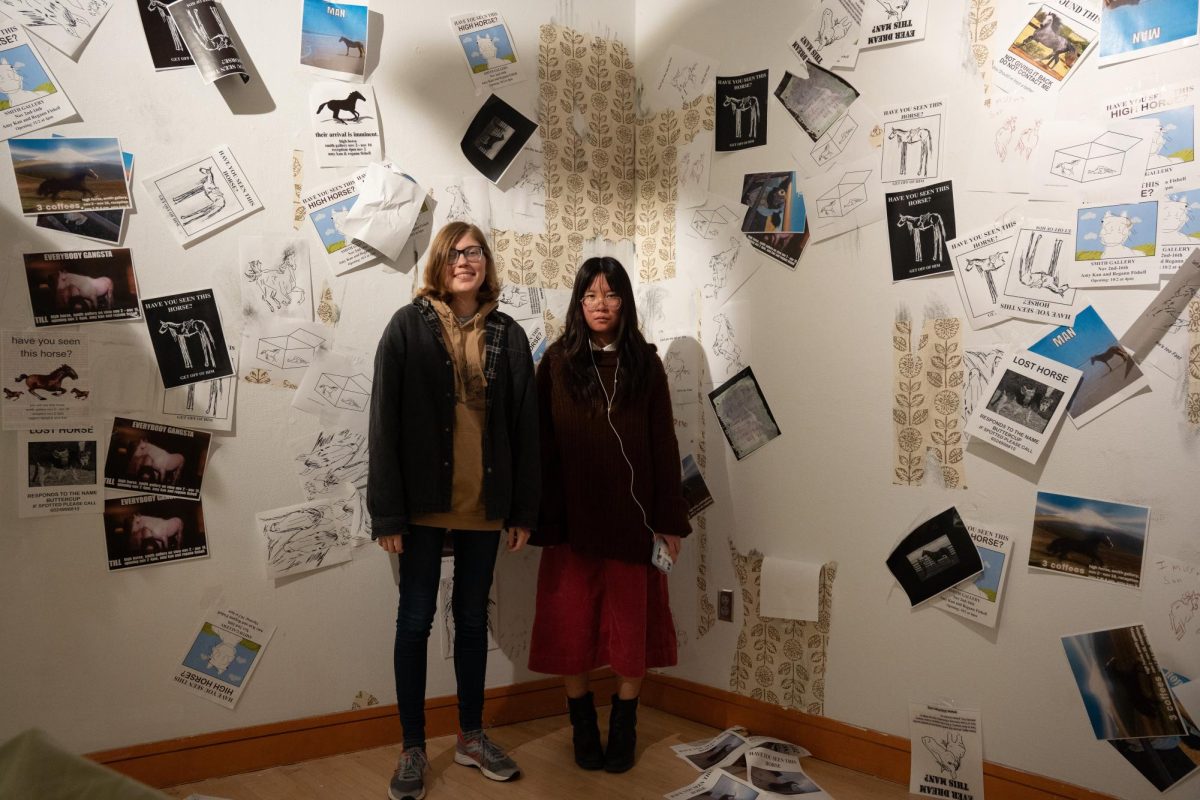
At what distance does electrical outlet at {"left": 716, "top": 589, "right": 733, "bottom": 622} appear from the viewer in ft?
8.80

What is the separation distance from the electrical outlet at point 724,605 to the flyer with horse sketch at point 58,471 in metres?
1.71

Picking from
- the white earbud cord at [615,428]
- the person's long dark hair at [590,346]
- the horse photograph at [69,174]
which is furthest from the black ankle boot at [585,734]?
the horse photograph at [69,174]

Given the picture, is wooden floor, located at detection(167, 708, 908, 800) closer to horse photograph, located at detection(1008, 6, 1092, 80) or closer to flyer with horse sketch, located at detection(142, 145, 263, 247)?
flyer with horse sketch, located at detection(142, 145, 263, 247)

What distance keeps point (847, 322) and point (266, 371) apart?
5.10 ft

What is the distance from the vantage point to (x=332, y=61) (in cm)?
237

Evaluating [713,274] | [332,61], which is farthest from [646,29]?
[332,61]

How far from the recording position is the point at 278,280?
232 centimetres

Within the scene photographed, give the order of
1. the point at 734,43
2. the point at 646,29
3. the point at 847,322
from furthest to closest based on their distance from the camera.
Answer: the point at 646,29
the point at 734,43
the point at 847,322

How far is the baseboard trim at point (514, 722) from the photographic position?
2107 mm

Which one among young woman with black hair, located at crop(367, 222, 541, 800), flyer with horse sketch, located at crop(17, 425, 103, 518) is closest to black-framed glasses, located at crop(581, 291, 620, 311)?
young woman with black hair, located at crop(367, 222, 541, 800)

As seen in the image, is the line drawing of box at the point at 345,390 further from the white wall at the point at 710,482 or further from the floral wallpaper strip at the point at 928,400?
the floral wallpaper strip at the point at 928,400

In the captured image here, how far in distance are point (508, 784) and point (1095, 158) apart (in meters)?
2.06

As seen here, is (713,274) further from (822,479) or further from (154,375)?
(154,375)

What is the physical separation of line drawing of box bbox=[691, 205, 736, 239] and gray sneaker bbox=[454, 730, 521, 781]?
161 cm
